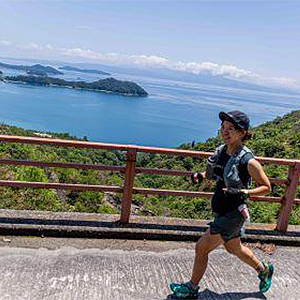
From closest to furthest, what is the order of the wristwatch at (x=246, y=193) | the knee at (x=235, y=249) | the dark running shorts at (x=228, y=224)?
the wristwatch at (x=246, y=193) → the dark running shorts at (x=228, y=224) → the knee at (x=235, y=249)

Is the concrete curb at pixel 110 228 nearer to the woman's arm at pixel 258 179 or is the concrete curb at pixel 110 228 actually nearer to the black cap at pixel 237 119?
the woman's arm at pixel 258 179

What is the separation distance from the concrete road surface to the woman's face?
57.8 inches

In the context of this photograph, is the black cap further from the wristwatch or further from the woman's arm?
the wristwatch

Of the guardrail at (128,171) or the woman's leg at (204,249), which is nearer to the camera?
the woman's leg at (204,249)

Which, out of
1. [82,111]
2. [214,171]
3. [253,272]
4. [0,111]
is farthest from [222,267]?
[82,111]

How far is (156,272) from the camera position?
3.66m

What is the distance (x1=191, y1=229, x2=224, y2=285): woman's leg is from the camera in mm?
3121

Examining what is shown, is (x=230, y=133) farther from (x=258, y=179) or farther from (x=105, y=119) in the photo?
(x=105, y=119)

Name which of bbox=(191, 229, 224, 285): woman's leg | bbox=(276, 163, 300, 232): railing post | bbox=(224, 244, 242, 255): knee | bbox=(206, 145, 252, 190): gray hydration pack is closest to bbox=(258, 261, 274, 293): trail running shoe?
→ bbox=(224, 244, 242, 255): knee

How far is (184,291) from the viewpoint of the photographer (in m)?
3.20

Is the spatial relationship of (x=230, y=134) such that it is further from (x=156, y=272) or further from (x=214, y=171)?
(x=156, y=272)

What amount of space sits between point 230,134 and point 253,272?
1770 mm

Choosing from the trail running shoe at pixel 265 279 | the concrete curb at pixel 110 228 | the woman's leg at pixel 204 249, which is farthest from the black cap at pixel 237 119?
the concrete curb at pixel 110 228

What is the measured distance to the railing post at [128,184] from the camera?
435 centimetres
